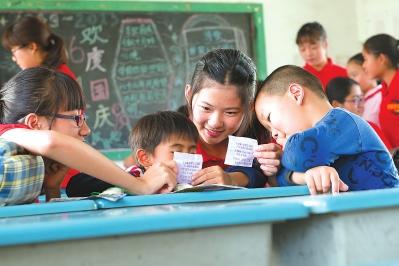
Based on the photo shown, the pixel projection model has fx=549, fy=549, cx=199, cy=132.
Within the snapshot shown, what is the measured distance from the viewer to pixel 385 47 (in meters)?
3.79

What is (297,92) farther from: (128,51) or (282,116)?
(128,51)

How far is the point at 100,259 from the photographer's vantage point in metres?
0.69

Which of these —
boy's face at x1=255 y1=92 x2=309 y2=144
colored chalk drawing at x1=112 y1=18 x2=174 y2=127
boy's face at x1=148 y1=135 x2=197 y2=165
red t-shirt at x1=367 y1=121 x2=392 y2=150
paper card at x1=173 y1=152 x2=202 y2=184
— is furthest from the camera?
colored chalk drawing at x1=112 y1=18 x2=174 y2=127

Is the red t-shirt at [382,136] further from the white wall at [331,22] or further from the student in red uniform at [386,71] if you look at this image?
the white wall at [331,22]

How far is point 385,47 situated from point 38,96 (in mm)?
2859

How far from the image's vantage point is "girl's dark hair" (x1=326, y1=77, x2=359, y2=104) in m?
3.76

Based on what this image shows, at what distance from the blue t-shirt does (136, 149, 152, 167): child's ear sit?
506 millimetres

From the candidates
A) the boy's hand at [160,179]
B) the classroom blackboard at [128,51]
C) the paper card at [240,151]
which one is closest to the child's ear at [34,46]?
the classroom blackboard at [128,51]

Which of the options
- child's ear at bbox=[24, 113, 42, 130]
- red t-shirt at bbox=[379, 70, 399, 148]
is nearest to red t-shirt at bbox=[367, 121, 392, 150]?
red t-shirt at bbox=[379, 70, 399, 148]

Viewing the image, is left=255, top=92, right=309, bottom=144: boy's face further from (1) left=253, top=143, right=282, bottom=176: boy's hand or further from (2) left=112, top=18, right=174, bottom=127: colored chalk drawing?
(2) left=112, top=18, right=174, bottom=127: colored chalk drawing

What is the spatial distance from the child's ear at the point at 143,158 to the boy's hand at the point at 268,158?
1.19ft

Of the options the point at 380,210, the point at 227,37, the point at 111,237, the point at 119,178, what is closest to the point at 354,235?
the point at 380,210

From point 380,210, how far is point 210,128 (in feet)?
3.63

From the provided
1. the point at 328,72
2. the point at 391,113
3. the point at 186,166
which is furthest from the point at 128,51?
the point at 186,166
